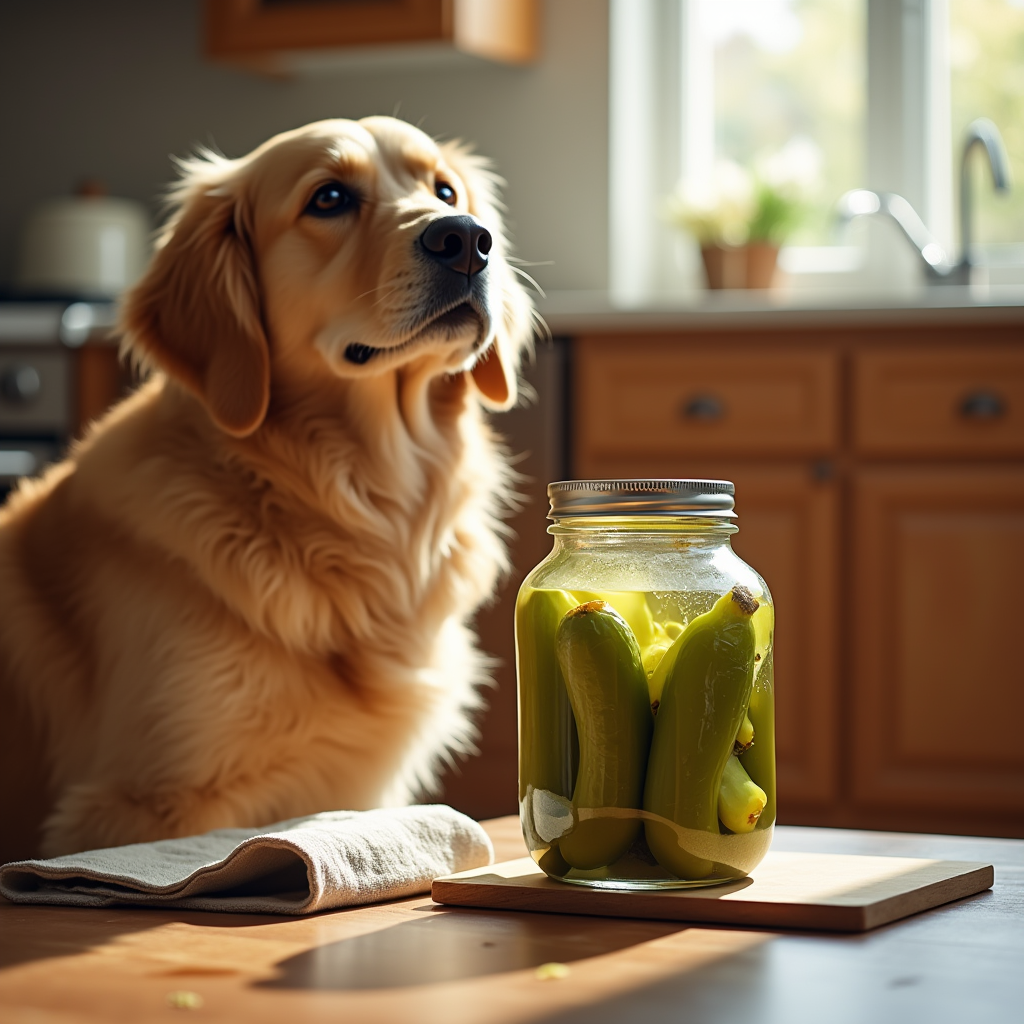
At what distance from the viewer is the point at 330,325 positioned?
1.61m

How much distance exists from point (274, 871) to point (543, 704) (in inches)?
7.6

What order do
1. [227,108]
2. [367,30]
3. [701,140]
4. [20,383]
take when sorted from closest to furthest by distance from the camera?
[20,383]
[367,30]
[701,140]
[227,108]

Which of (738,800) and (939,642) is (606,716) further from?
(939,642)

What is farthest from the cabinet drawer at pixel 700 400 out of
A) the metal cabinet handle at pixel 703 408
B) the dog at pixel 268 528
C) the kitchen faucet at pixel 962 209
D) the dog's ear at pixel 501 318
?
the dog at pixel 268 528

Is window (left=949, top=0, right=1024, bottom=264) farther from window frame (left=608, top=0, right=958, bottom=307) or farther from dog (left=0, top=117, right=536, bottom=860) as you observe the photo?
dog (left=0, top=117, right=536, bottom=860)

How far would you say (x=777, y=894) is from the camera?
761 mm

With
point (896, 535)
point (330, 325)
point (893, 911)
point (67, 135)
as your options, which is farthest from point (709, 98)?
point (893, 911)

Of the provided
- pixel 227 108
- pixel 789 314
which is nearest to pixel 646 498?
pixel 789 314

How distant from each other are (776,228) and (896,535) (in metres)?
0.92

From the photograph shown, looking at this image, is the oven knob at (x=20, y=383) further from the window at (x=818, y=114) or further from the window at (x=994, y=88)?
the window at (x=994, y=88)

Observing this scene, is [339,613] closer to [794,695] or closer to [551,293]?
[794,695]

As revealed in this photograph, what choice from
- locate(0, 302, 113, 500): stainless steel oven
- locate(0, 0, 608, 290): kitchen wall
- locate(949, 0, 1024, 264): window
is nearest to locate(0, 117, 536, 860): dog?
locate(0, 302, 113, 500): stainless steel oven

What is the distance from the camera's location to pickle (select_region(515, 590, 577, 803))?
2.61 ft

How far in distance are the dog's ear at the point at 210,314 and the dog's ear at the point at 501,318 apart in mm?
271
